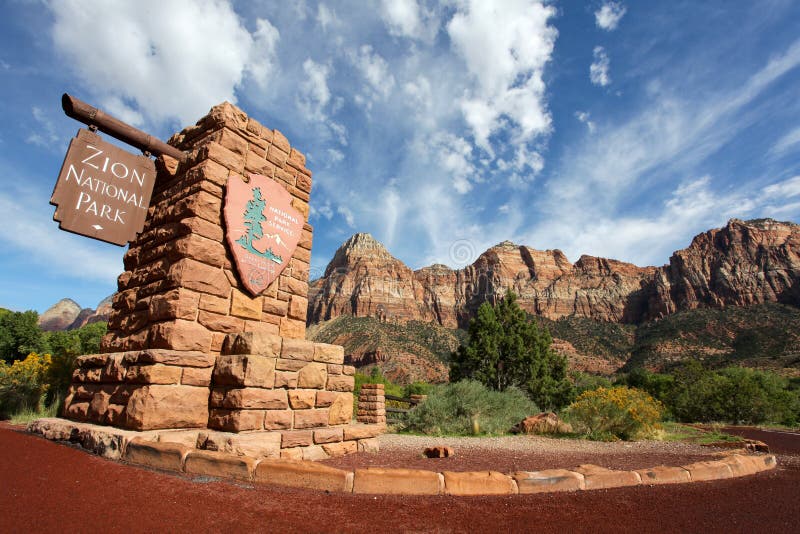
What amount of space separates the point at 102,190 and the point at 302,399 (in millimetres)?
3545

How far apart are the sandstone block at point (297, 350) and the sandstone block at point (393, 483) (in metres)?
1.89

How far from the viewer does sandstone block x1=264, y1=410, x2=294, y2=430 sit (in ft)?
14.2

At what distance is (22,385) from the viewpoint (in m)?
8.55

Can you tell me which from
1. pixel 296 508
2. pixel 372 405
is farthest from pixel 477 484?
pixel 372 405

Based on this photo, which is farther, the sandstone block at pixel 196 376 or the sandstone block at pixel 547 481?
the sandstone block at pixel 196 376

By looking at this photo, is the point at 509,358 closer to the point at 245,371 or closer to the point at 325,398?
the point at 325,398

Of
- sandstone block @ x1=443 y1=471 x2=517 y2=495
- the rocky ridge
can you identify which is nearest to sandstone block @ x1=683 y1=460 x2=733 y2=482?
sandstone block @ x1=443 y1=471 x2=517 y2=495

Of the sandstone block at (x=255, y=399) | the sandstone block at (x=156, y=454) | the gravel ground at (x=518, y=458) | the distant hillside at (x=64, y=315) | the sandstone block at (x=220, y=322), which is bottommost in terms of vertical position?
the gravel ground at (x=518, y=458)

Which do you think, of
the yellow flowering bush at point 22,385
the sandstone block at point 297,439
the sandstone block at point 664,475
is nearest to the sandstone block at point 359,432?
the sandstone block at point 297,439

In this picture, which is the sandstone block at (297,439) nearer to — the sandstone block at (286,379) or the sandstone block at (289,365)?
the sandstone block at (286,379)

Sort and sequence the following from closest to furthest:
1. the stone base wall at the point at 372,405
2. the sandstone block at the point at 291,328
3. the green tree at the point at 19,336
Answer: the sandstone block at the point at 291,328 → the stone base wall at the point at 372,405 → the green tree at the point at 19,336

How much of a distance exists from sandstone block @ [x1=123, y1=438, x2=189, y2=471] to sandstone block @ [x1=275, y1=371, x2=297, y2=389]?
1199mm

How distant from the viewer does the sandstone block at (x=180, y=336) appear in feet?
14.1

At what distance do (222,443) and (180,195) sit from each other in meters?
3.24
